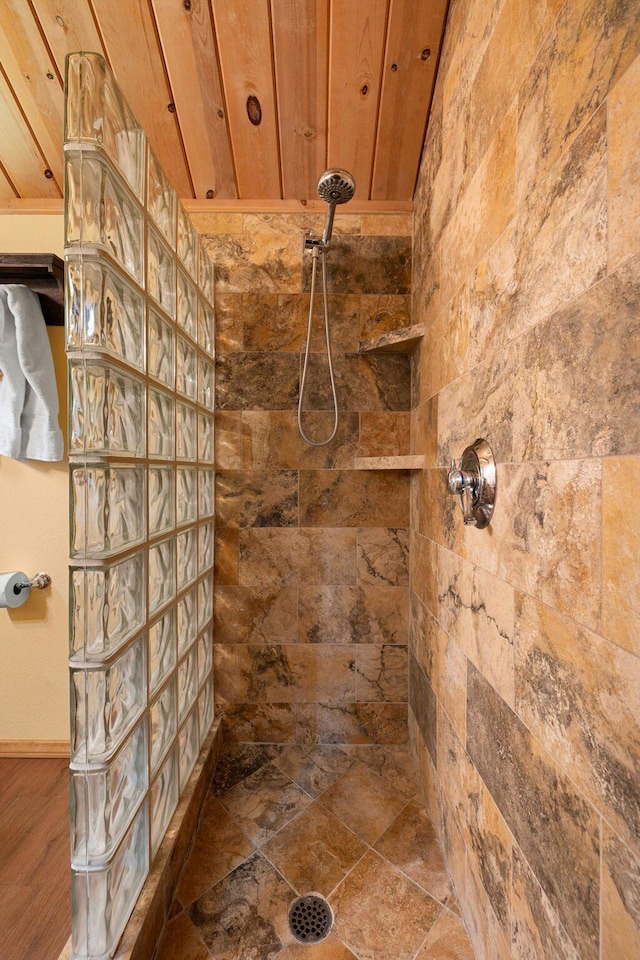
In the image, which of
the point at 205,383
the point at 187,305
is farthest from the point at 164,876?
the point at 187,305

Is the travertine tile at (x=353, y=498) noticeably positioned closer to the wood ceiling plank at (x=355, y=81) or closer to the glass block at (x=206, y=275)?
the glass block at (x=206, y=275)

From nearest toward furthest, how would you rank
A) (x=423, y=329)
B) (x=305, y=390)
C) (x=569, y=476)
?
1. (x=569, y=476)
2. (x=423, y=329)
3. (x=305, y=390)

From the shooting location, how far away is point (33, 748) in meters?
1.57

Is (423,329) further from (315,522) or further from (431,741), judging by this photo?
(431,741)

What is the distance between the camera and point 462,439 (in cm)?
102

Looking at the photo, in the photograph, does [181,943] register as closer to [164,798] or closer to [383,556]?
[164,798]

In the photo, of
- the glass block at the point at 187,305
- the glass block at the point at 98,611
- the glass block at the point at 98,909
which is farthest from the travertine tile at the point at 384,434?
the glass block at the point at 98,909

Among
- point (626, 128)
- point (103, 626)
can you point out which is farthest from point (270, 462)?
point (626, 128)

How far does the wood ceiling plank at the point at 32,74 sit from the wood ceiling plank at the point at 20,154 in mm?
21

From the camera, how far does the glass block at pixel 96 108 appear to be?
0.73 metres

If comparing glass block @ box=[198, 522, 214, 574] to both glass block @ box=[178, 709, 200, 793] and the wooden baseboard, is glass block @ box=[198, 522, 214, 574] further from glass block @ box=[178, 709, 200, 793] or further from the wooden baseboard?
the wooden baseboard

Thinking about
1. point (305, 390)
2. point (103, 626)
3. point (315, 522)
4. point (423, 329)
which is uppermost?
point (423, 329)

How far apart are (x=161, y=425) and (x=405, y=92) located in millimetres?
1364

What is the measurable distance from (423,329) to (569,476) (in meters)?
0.93
